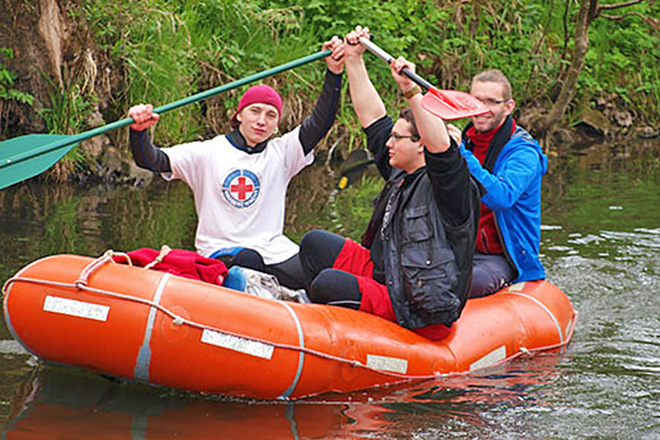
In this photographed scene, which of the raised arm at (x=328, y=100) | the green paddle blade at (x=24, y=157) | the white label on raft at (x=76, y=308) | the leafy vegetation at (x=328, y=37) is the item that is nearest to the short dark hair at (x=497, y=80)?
the raised arm at (x=328, y=100)

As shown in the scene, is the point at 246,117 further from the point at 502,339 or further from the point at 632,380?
the point at 632,380

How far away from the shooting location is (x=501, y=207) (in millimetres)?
4719

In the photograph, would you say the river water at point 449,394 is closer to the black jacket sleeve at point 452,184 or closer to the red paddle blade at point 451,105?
the black jacket sleeve at point 452,184

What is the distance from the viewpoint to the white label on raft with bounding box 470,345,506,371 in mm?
4407

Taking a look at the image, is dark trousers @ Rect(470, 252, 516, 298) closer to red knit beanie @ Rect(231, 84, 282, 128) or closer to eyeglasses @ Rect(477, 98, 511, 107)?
eyeglasses @ Rect(477, 98, 511, 107)

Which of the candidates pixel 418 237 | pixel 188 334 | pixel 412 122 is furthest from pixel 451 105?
pixel 188 334

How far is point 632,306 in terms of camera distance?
558 cm

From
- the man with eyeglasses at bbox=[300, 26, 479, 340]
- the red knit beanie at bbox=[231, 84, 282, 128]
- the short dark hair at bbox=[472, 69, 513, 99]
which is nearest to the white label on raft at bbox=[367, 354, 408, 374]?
the man with eyeglasses at bbox=[300, 26, 479, 340]

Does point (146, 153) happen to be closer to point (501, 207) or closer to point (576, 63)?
point (501, 207)

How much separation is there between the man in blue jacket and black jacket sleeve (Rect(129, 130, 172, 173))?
1.57 meters

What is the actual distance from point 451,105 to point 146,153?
1.39 metres

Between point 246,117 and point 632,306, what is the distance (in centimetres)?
254

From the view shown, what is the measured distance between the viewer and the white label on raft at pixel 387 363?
13.5 ft

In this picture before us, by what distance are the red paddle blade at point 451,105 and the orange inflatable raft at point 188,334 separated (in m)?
0.95
